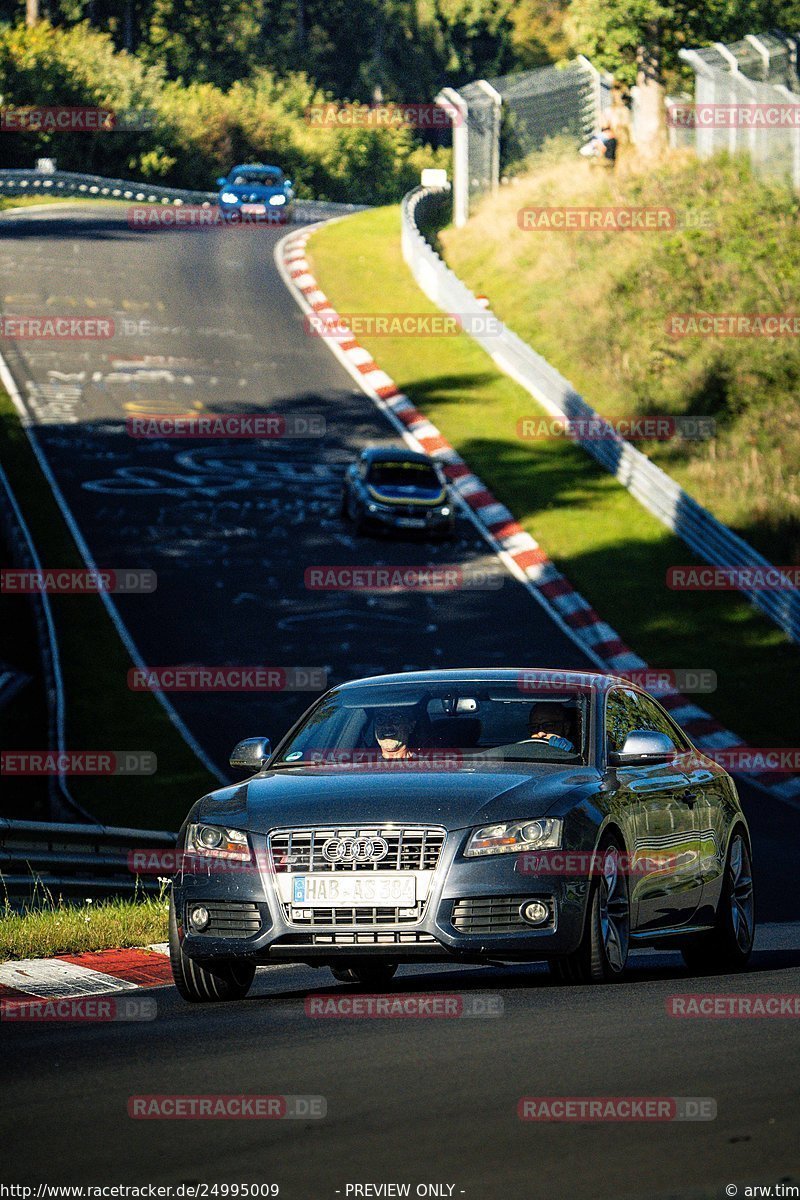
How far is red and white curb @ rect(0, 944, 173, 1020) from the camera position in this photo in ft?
29.8

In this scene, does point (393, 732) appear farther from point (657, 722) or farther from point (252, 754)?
point (657, 722)

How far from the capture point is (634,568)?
100ft

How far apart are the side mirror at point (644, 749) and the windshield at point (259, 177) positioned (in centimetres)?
5341

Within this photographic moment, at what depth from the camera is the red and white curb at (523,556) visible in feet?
78.0

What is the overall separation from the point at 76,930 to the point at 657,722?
3.38 m

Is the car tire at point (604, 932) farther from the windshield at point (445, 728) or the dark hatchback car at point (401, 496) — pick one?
the dark hatchback car at point (401, 496)

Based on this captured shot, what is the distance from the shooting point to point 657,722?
34.5 ft

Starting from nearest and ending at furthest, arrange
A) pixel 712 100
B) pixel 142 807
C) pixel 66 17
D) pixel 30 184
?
pixel 142 807 < pixel 712 100 < pixel 30 184 < pixel 66 17

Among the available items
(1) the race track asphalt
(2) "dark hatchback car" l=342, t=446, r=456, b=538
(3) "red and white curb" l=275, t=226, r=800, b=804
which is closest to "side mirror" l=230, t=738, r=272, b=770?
(1) the race track asphalt

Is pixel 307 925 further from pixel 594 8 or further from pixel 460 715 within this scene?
pixel 594 8

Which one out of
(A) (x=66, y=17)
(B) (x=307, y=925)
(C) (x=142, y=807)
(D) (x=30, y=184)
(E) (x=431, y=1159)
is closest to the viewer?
(E) (x=431, y=1159)

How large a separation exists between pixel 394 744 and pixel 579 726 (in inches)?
36.0

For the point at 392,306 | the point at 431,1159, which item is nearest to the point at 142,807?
the point at 431,1159

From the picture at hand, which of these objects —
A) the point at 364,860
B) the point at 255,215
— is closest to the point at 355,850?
the point at 364,860
